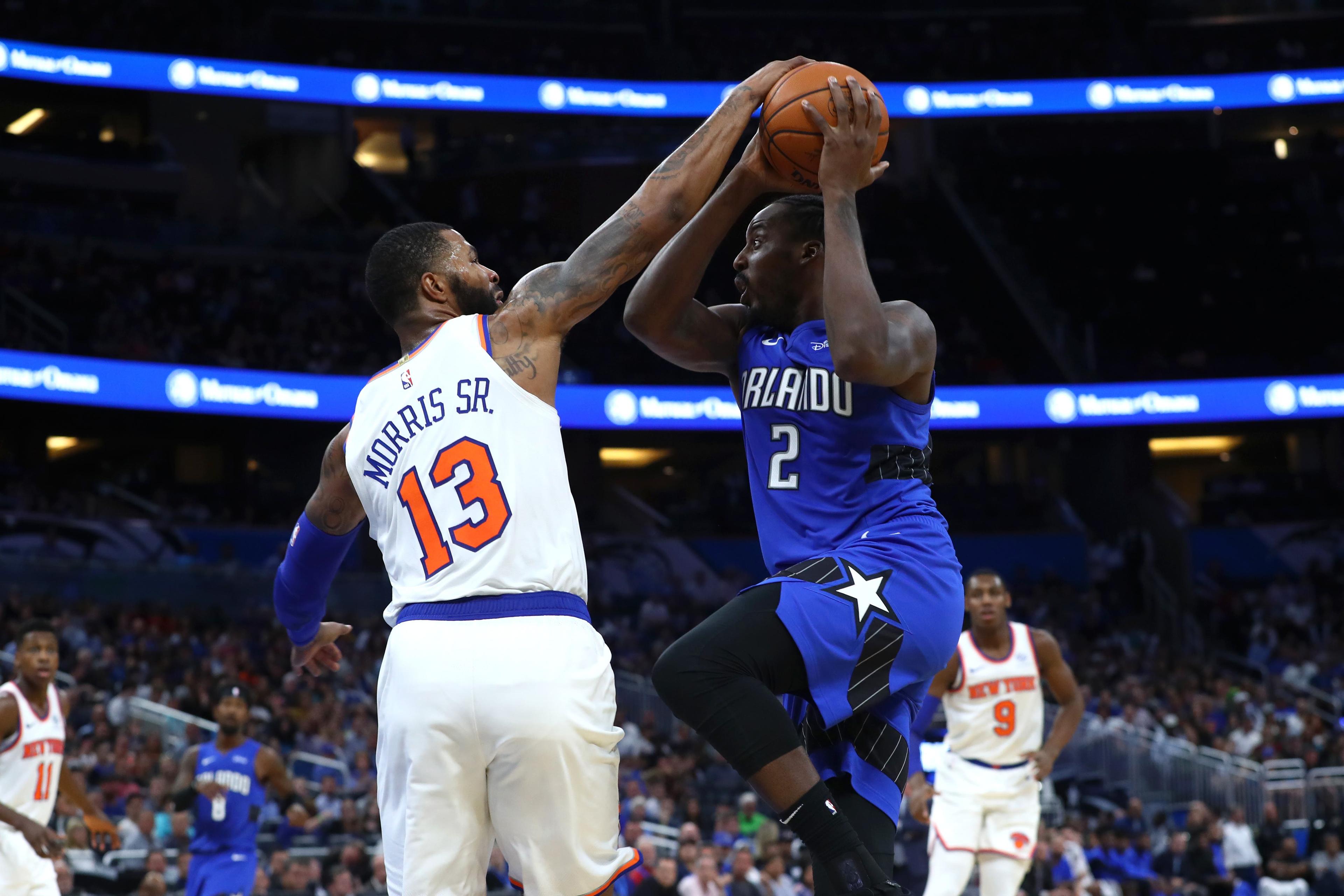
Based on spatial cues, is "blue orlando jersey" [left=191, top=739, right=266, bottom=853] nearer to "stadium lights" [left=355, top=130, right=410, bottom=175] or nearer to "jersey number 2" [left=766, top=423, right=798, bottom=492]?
"jersey number 2" [left=766, top=423, right=798, bottom=492]

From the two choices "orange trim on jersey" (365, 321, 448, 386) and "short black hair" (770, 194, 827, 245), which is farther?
"short black hair" (770, 194, 827, 245)

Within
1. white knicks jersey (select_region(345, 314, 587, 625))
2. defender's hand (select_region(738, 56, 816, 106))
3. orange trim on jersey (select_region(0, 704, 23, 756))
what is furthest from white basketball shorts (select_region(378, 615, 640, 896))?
orange trim on jersey (select_region(0, 704, 23, 756))

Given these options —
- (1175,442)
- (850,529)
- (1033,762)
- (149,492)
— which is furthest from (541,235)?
(850,529)

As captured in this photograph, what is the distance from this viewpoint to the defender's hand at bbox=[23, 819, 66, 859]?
23.8 feet

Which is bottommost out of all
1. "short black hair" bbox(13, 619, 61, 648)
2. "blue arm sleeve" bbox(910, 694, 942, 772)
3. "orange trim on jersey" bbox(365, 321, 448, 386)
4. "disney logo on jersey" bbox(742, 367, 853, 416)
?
"blue arm sleeve" bbox(910, 694, 942, 772)

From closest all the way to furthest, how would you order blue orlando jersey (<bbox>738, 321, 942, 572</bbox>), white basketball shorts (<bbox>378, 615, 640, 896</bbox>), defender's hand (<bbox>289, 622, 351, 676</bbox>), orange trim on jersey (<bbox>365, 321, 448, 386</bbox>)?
white basketball shorts (<bbox>378, 615, 640, 896</bbox>) → orange trim on jersey (<bbox>365, 321, 448, 386</bbox>) → blue orlando jersey (<bbox>738, 321, 942, 572</bbox>) → defender's hand (<bbox>289, 622, 351, 676</bbox>)

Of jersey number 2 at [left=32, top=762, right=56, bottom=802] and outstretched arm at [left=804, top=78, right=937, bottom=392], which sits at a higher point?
outstretched arm at [left=804, top=78, right=937, bottom=392]

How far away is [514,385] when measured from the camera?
382 centimetres

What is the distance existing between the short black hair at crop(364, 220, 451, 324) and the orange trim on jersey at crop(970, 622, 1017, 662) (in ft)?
19.0

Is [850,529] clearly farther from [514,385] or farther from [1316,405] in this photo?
[1316,405]

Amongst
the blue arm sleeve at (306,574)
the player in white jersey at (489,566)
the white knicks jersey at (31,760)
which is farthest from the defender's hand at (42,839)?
the player in white jersey at (489,566)

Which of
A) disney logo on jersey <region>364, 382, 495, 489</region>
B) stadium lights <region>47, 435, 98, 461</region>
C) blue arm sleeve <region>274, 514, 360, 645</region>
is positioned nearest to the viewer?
disney logo on jersey <region>364, 382, 495, 489</region>

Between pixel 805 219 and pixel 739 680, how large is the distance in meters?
1.48

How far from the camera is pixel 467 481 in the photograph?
3750 millimetres
